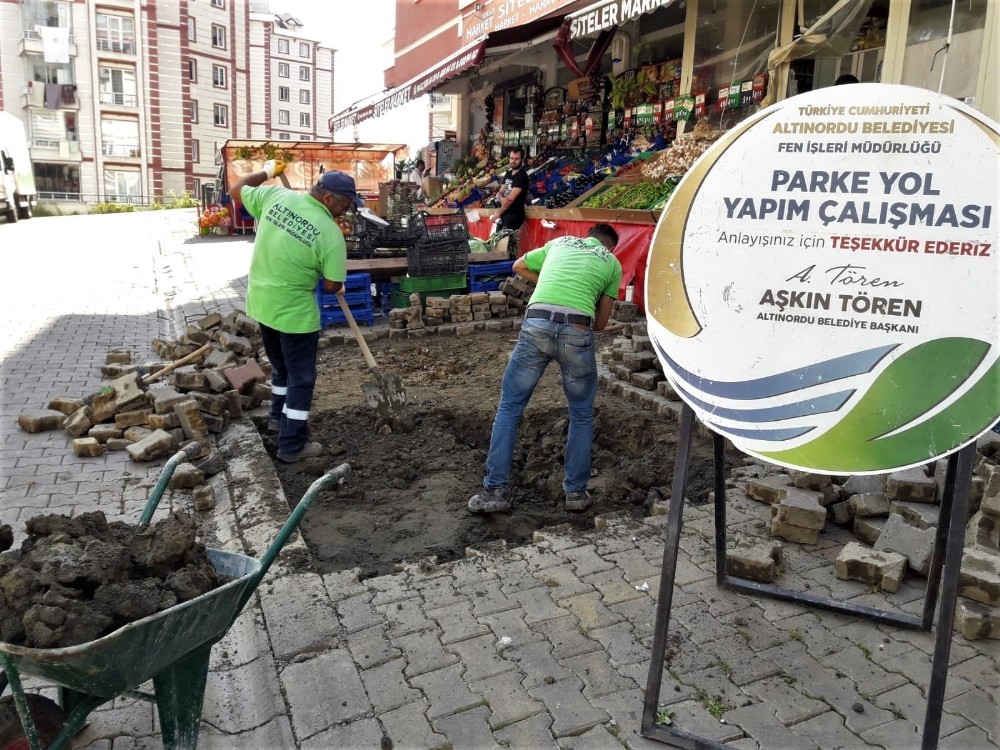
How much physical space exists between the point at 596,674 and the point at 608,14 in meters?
8.78

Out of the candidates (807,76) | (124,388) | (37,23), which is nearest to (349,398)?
(124,388)

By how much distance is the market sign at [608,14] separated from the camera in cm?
868

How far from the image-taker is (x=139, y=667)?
7.13 ft

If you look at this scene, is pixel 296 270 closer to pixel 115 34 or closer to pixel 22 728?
pixel 22 728

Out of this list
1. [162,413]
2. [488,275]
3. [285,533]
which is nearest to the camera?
[285,533]

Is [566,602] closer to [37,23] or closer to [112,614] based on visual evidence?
[112,614]

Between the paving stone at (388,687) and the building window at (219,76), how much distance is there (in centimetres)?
5843

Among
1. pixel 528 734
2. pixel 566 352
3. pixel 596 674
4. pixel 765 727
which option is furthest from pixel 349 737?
pixel 566 352

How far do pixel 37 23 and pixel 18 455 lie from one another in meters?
49.2

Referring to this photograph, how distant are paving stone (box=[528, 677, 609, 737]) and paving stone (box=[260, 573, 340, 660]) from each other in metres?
0.96

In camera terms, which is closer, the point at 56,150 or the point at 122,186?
the point at 56,150

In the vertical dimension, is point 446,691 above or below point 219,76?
below

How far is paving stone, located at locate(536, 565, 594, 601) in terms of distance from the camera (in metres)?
3.54

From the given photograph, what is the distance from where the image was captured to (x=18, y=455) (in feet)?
18.3
